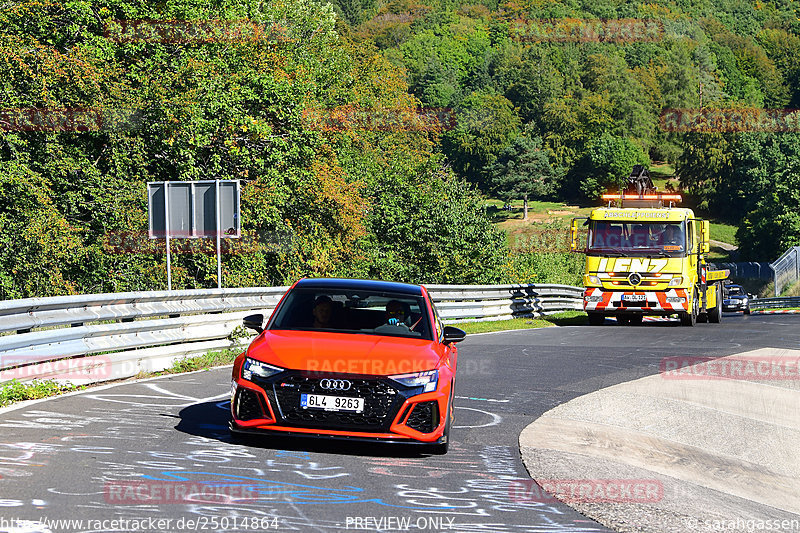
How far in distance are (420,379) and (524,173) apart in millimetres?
140327

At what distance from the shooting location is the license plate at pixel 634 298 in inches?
1000

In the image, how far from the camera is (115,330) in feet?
38.0

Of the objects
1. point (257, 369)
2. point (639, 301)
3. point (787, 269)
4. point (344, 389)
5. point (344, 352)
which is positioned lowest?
point (787, 269)

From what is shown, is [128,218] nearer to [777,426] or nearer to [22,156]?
[22,156]

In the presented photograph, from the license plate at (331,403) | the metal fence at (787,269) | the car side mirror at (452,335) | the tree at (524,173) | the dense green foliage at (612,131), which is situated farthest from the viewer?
the tree at (524,173)

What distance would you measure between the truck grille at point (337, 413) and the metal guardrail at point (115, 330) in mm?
3487

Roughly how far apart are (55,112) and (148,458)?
21.2m

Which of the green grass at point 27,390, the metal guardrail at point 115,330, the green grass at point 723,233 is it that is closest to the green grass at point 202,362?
the metal guardrail at point 115,330

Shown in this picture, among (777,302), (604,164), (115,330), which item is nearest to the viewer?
(115,330)

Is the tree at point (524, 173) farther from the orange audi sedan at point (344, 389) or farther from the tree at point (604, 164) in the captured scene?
the orange audi sedan at point (344, 389)

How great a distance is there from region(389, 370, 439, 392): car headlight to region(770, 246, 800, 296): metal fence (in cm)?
6244

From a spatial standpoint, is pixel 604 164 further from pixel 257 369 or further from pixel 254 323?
pixel 257 369

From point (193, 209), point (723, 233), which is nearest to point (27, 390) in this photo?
point (193, 209)

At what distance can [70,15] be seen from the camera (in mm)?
27719
